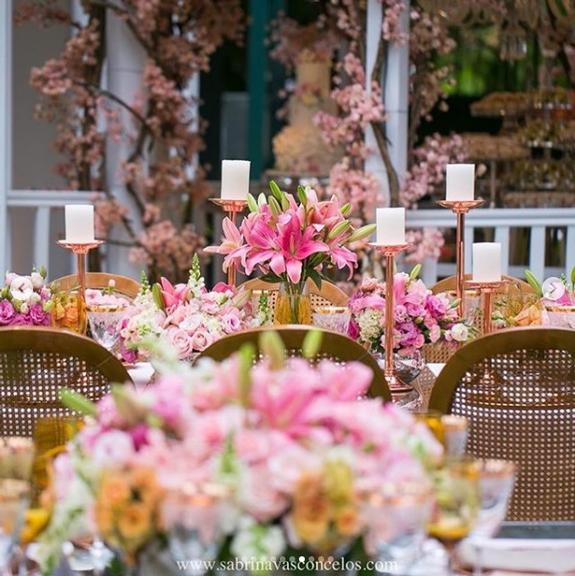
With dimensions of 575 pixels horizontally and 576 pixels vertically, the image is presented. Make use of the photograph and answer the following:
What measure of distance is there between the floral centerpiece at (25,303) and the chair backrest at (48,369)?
0.73 meters

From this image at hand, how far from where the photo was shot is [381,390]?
277 centimetres

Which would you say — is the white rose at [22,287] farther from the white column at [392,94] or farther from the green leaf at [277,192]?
the white column at [392,94]

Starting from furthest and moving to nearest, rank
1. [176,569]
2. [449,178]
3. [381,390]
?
[449,178] < [381,390] < [176,569]

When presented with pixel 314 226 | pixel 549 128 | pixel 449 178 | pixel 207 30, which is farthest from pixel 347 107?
pixel 314 226

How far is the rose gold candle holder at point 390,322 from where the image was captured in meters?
3.46

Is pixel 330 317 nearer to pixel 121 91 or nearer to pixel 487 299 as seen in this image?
pixel 487 299

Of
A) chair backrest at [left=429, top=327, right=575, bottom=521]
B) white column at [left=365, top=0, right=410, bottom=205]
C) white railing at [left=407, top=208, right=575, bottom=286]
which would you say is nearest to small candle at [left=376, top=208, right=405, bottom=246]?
chair backrest at [left=429, top=327, right=575, bottom=521]

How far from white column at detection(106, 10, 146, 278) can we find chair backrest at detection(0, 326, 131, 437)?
4026 mm

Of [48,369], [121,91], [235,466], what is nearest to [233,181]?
[48,369]

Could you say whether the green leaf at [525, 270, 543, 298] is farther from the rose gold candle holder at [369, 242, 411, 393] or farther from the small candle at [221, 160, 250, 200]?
the small candle at [221, 160, 250, 200]

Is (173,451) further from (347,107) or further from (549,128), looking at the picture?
(549,128)

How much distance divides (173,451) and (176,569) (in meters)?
0.18

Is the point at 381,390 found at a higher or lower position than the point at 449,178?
lower

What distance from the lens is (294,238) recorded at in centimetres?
349
